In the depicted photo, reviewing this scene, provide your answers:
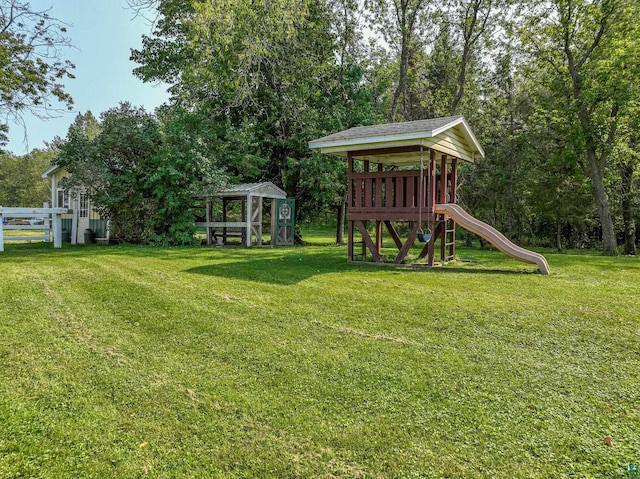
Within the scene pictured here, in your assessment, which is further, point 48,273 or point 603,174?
point 603,174

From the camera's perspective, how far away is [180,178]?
11.8 metres

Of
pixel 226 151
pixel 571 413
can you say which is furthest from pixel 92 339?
pixel 226 151

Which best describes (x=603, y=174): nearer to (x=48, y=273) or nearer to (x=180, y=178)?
(x=180, y=178)

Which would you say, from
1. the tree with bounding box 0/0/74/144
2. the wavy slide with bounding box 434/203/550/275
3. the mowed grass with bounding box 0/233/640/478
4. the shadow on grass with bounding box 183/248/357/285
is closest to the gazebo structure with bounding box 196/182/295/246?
the shadow on grass with bounding box 183/248/357/285

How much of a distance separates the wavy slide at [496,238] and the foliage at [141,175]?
22.6ft

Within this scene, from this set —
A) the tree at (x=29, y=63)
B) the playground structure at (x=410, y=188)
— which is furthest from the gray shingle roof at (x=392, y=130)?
the tree at (x=29, y=63)

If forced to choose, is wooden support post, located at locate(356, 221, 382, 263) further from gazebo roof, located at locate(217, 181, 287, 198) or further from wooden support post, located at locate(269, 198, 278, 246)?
wooden support post, located at locate(269, 198, 278, 246)

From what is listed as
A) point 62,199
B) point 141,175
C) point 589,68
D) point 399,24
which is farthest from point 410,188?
point 62,199

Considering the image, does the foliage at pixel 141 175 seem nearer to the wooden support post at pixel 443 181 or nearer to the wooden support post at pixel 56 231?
the wooden support post at pixel 56 231

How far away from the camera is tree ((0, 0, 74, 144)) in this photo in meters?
7.72

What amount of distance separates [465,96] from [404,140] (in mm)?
13708

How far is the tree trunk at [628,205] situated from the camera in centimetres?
1522

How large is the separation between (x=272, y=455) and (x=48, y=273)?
6.00 m

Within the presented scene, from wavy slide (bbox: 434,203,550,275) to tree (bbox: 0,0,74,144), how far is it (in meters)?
7.70
